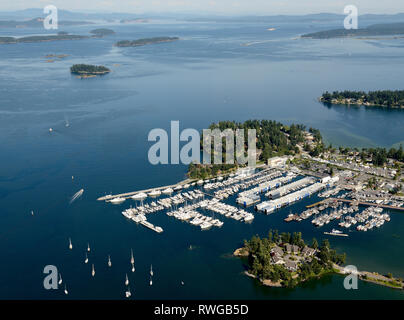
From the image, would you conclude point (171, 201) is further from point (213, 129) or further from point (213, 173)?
point (213, 129)

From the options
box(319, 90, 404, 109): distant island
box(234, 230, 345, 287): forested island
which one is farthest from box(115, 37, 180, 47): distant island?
box(234, 230, 345, 287): forested island

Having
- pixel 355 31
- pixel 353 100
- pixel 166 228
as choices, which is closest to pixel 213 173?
pixel 166 228

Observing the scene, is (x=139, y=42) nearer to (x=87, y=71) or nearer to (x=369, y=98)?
(x=87, y=71)

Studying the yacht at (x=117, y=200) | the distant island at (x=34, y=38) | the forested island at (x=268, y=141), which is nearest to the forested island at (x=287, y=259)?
the yacht at (x=117, y=200)

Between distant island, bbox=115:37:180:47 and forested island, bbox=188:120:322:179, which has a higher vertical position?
distant island, bbox=115:37:180:47

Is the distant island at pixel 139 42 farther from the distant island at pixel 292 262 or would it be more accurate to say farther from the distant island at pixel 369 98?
the distant island at pixel 292 262

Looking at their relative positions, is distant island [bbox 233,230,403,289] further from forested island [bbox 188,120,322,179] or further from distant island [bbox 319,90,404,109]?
distant island [bbox 319,90,404,109]
